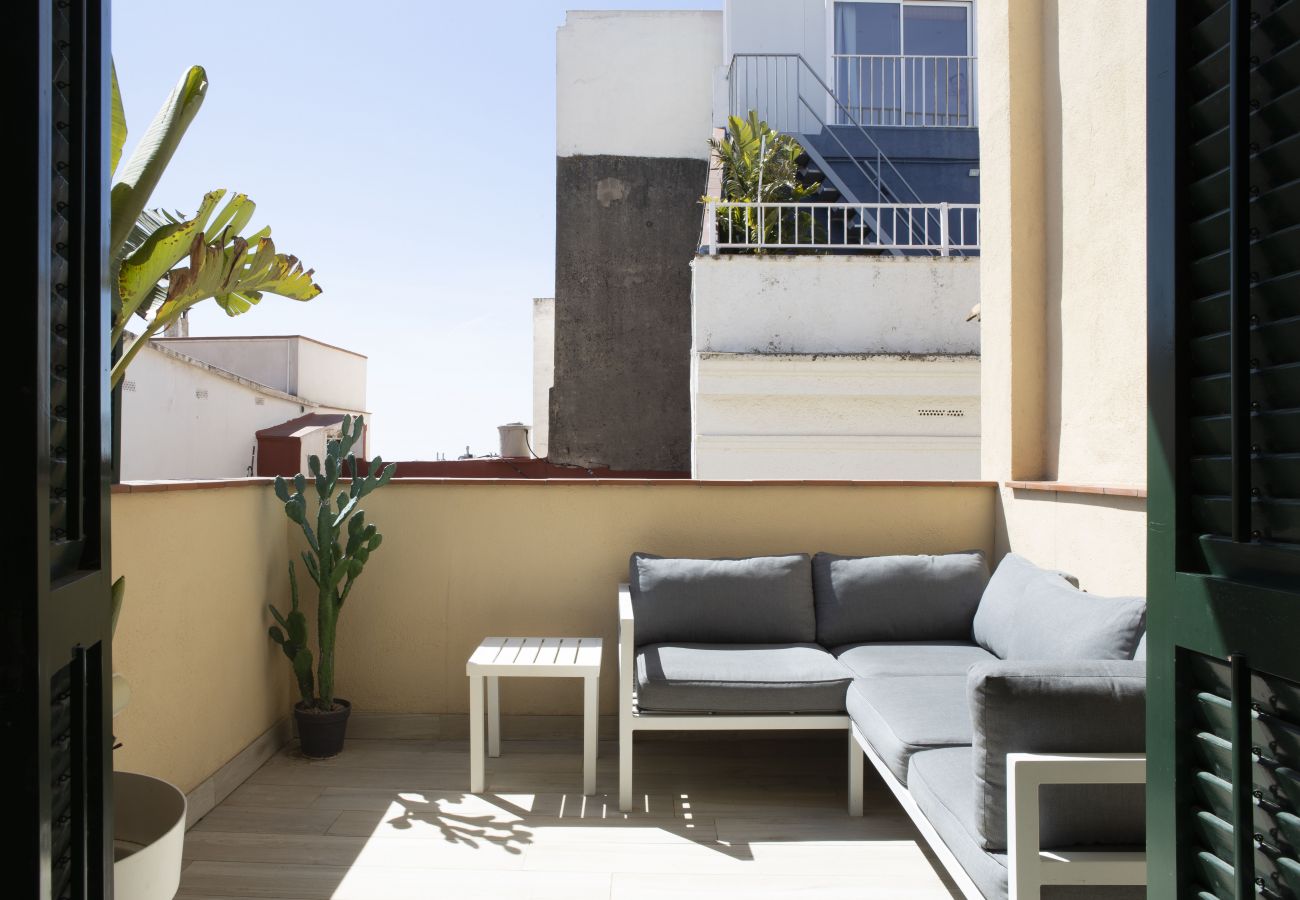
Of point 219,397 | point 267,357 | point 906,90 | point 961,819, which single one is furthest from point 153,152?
point 267,357

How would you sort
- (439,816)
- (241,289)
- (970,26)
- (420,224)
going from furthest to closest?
(420,224), (970,26), (439,816), (241,289)

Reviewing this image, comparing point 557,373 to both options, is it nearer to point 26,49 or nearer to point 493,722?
point 493,722

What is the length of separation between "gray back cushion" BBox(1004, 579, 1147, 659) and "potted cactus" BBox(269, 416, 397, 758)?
8.27 ft

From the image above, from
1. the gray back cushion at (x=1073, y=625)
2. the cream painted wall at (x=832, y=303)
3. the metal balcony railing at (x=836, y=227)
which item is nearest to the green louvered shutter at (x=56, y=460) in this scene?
the gray back cushion at (x=1073, y=625)

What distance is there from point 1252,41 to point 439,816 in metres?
3.18

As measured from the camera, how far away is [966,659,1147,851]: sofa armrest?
2031mm

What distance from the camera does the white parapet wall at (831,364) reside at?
846 centimetres

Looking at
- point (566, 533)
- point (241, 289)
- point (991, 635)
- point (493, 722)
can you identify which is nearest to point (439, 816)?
point (493, 722)

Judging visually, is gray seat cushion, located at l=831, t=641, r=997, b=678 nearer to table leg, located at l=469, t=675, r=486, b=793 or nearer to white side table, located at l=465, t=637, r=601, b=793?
white side table, located at l=465, t=637, r=601, b=793

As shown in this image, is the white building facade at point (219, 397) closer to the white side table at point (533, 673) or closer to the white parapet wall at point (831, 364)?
the white parapet wall at point (831, 364)

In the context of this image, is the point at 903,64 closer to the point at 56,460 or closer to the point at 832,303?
the point at 832,303

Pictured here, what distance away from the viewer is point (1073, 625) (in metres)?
2.95

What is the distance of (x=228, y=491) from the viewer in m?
3.64

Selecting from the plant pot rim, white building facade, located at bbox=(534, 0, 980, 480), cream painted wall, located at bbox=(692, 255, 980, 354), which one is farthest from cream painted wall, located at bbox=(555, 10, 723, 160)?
the plant pot rim
